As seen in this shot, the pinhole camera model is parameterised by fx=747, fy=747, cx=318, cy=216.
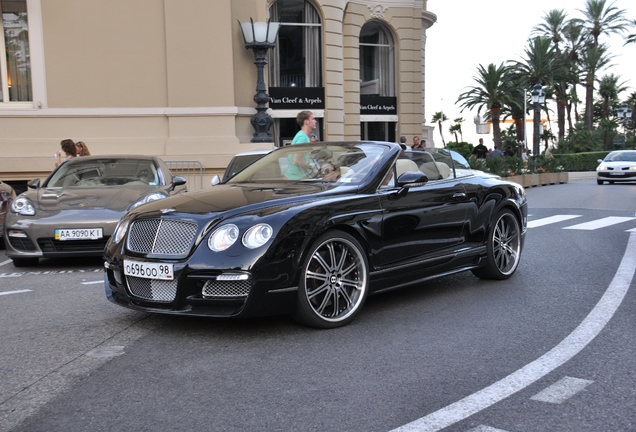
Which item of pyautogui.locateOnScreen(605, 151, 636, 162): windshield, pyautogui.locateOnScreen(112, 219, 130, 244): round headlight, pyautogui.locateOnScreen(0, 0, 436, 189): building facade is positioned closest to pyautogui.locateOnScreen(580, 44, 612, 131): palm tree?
pyautogui.locateOnScreen(605, 151, 636, 162): windshield

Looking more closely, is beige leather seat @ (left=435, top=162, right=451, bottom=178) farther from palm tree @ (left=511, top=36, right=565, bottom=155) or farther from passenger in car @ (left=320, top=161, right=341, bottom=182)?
palm tree @ (left=511, top=36, right=565, bottom=155)

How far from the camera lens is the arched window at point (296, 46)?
2558 centimetres

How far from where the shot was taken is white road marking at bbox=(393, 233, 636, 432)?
3520 mm

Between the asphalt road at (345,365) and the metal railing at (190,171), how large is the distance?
417 inches

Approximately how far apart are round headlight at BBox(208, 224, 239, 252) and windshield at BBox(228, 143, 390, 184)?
4.09ft

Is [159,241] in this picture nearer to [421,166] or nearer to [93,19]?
[421,166]

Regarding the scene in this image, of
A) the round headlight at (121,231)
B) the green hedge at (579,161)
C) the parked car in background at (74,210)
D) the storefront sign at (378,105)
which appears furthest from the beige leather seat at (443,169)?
the green hedge at (579,161)

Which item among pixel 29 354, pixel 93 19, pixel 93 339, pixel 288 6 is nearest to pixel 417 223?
pixel 93 339

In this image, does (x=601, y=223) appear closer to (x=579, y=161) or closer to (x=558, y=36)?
(x=579, y=161)

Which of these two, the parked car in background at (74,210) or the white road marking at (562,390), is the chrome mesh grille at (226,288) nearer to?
the white road marking at (562,390)

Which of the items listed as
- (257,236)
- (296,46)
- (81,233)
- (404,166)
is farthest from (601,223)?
(296,46)

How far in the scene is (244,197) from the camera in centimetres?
549

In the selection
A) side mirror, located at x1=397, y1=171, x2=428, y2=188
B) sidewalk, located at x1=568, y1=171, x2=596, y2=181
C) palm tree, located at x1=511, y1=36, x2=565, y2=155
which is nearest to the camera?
side mirror, located at x1=397, y1=171, x2=428, y2=188

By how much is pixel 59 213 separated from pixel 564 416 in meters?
6.64
